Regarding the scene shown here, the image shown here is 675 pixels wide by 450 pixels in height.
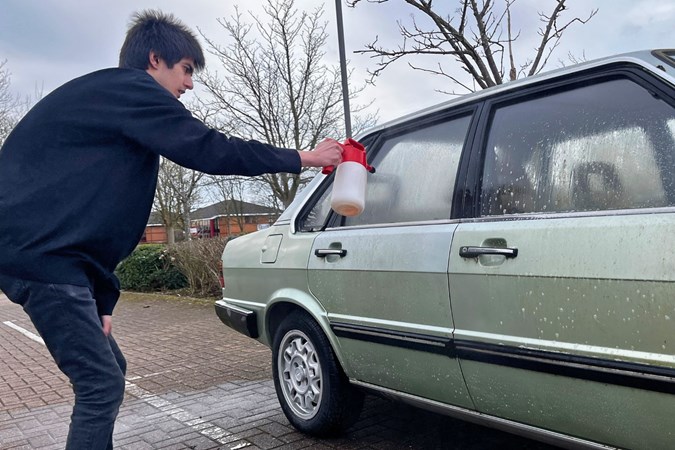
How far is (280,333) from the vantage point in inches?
143

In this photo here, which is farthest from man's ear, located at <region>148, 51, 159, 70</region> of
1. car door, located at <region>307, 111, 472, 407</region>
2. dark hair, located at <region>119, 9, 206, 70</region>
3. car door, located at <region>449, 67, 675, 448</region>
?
car door, located at <region>449, 67, 675, 448</region>

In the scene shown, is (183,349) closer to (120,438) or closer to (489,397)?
(120,438)

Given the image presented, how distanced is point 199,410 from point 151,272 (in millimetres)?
10107

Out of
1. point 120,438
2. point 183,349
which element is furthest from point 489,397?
point 183,349

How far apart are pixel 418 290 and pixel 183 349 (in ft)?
15.4

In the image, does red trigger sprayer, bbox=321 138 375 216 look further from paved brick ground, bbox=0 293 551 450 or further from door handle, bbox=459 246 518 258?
paved brick ground, bbox=0 293 551 450

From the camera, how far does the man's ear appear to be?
7.50 feet

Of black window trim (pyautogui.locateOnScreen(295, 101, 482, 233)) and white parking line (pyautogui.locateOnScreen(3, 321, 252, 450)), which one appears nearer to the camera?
black window trim (pyautogui.locateOnScreen(295, 101, 482, 233))

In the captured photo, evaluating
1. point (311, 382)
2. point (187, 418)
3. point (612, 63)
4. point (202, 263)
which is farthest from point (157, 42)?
point (202, 263)

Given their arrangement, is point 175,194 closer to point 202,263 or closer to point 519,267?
point 202,263

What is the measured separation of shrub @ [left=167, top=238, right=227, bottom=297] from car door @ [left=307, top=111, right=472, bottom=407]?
8.04 meters

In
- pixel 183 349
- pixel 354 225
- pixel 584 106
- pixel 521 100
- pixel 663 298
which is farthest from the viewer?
pixel 183 349

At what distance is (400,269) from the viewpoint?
2693mm

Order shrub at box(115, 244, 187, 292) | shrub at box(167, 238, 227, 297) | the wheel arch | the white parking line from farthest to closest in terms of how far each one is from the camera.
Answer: shrub at box(115, 244, 187, 292)
shrub at box(167, 238, 227, 297)
the white parking line
the wheel arch
